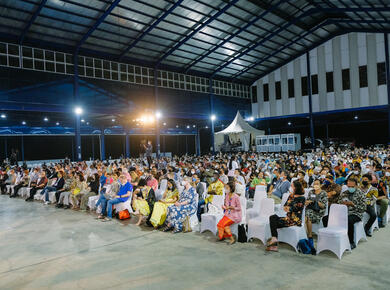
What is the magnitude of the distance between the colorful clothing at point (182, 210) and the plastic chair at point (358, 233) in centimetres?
288

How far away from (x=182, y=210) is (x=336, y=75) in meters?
22.3

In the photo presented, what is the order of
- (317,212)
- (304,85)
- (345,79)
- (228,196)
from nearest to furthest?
(317,212)
(228,196)
(345,79)
(304,85)

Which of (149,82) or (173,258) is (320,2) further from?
(173,258)

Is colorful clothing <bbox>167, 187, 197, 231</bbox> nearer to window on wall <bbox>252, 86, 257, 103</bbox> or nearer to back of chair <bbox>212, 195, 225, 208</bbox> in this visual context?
back of chair <bbox>212, 195, 225, 208</bbox>

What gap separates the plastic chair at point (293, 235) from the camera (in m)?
4.55

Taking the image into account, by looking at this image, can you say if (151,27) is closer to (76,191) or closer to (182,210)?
(76,191)

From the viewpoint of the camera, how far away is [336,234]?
4172 millimetres

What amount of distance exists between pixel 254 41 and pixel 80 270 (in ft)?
66.9

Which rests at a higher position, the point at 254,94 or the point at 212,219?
the point at 254,94

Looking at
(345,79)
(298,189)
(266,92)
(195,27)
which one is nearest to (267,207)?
(298,189)

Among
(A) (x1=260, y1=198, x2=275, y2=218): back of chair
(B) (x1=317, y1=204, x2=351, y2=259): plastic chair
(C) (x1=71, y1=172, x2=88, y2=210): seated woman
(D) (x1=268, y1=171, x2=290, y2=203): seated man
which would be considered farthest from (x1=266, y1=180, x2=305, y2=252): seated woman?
(C) (x1=71, y1=172, x2=88, y2=210): seated woman

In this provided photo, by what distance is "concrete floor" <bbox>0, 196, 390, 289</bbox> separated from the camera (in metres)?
3.60

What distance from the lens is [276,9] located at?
1861 cm

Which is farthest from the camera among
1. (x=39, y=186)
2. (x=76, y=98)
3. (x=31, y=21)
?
(x=76, y=98)
